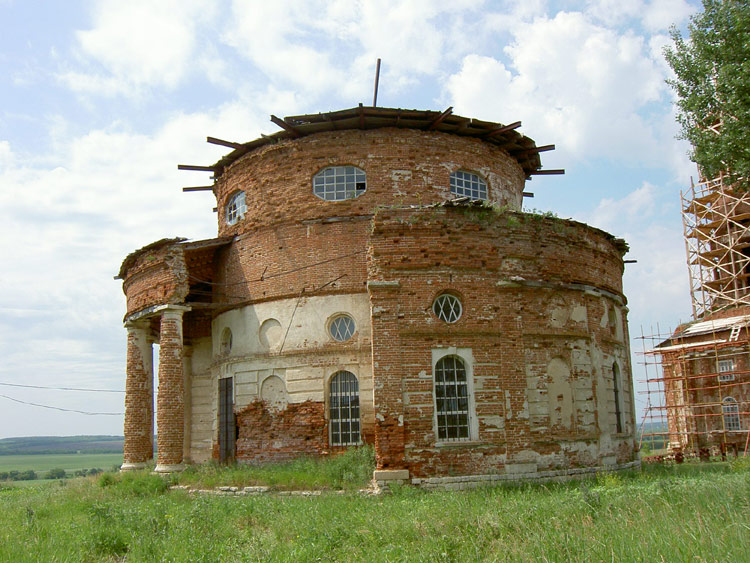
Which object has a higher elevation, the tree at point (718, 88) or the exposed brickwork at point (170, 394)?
the tree at point (718, 88)

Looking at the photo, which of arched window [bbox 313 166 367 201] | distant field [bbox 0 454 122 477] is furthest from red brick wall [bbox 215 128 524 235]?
distant field [bbox 0 454 122 477]

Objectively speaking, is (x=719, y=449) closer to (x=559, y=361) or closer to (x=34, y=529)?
(x=559, y=361)

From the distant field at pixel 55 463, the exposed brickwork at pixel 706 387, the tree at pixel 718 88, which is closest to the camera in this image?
the tree at pixel 718 88

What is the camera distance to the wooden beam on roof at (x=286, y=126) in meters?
17.7

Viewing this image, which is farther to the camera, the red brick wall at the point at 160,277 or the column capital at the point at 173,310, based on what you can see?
the red brick wall at the point at 160,277

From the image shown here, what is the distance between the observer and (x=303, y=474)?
14.9m

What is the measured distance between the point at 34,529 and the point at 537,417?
1038 centimetres

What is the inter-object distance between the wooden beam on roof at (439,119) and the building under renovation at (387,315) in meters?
0.05

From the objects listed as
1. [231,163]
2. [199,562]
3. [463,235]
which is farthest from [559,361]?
[231,163]

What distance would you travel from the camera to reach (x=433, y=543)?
28.8ft

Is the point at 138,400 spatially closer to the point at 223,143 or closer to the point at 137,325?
the point at 137,325

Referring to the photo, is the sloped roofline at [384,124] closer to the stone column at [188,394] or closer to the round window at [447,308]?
the round window at [447,308]

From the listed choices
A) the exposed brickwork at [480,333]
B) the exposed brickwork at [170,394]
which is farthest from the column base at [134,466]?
the exposed brickwork at [480,333]

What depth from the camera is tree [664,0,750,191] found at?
12.5 m
